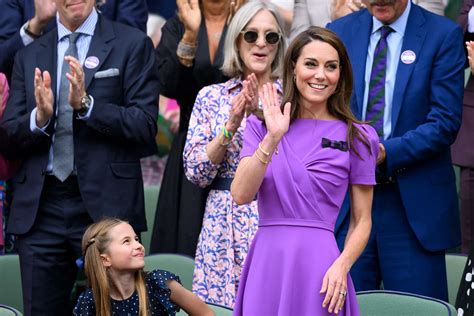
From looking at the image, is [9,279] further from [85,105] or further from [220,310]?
[220,310]

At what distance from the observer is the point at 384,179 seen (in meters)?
6.12

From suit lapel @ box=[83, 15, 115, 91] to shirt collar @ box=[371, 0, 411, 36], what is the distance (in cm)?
145

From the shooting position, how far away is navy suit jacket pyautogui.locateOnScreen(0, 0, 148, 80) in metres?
7.25

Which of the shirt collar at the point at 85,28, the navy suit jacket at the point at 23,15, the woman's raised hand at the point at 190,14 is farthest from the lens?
the navy suit jacket at the point at 23,15

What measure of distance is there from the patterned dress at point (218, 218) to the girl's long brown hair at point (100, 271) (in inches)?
38.3

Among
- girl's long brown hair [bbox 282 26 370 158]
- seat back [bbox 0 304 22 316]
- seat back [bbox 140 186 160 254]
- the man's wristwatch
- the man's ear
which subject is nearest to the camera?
girl's long brown hair [bbox 282 26 370 158]

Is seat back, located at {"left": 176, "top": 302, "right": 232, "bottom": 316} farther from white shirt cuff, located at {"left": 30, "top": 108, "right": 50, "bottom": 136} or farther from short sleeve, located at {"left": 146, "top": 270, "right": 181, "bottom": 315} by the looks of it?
white shirt cuff, located at {"left": 30, "top": 108, "right": 50, "bottom": 136}

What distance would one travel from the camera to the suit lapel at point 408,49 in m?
6.19

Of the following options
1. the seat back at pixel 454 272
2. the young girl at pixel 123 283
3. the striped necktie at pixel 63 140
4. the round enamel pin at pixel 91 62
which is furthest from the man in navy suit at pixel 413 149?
the striped necktie at pixel 63 140

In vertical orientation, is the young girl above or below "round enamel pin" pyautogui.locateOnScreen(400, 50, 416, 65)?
below

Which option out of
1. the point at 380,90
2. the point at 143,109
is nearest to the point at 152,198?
the point at 143,109

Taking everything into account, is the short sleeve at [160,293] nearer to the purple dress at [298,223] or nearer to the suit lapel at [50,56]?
the purple dress at [298,223]

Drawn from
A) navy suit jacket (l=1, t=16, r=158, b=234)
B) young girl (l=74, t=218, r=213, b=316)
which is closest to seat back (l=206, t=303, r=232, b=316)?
young girl (l=74, t=218, r=213, b=316)

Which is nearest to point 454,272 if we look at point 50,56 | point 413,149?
point 413,149
